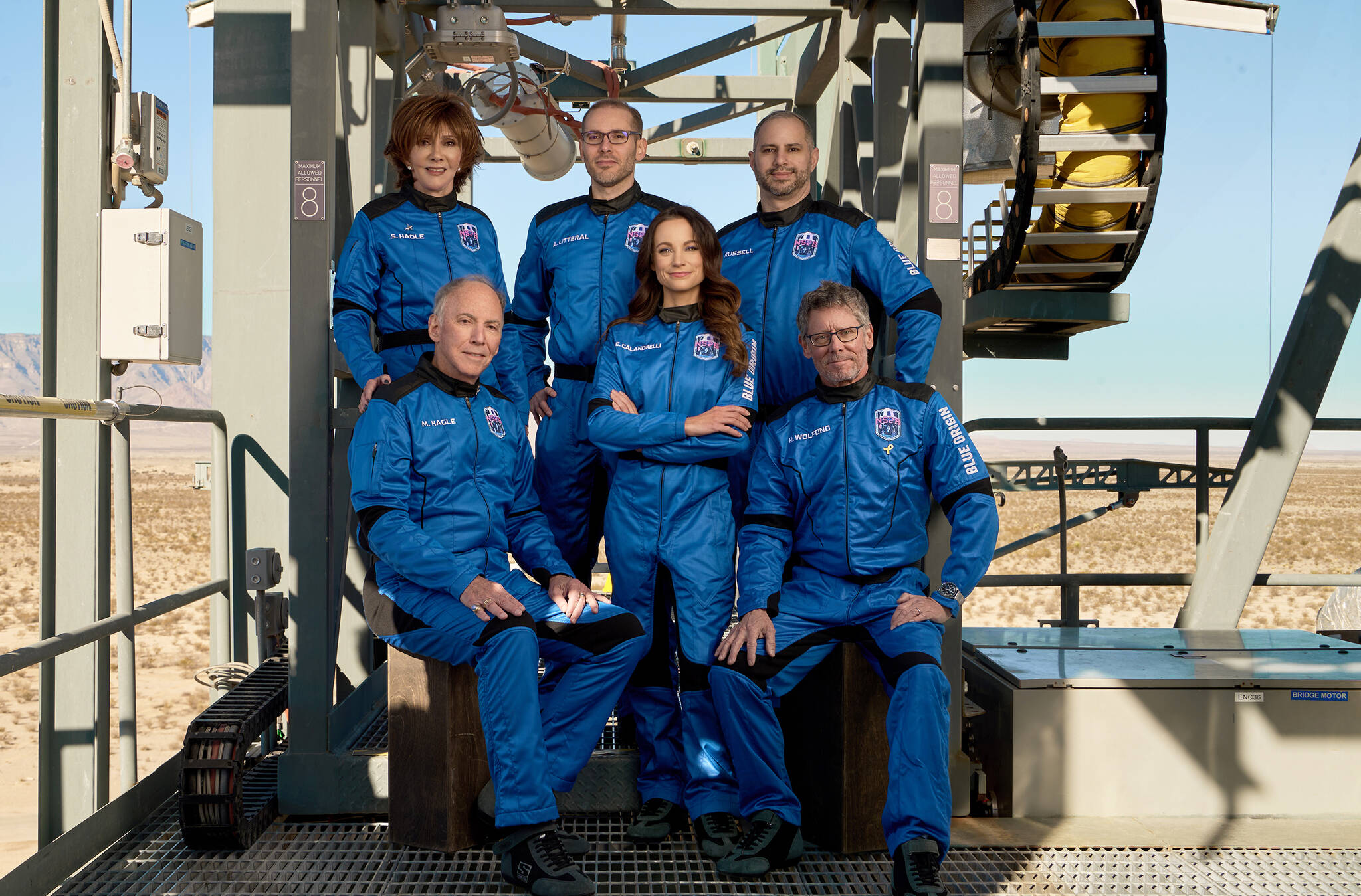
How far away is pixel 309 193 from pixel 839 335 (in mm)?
1765

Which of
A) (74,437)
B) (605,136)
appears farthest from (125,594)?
(605,136)

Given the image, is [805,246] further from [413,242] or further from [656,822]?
[656,822]

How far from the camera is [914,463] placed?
123 inches

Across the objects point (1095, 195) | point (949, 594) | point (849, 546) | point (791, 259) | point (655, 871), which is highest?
point (1095, 195)

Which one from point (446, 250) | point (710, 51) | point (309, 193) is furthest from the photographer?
point (710, 51)

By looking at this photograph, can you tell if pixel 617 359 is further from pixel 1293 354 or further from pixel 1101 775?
pixel 1293 354

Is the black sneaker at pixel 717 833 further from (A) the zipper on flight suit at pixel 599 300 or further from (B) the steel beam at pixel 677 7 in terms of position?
(B) the steel beam at pixel 677 7

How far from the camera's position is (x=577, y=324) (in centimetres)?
349

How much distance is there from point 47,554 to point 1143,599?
1135 inches

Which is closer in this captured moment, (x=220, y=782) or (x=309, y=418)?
(x=220, y=782)

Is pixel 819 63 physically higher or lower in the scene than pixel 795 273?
higher

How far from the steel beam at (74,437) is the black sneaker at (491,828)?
1370 mm

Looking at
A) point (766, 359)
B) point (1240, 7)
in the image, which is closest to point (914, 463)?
point (766, 359)

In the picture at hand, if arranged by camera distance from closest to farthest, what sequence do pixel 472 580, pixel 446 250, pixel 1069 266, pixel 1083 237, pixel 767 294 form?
pixel 472 580 → pixel 446 250 → pixel 767 294 → pixel 1083 237 → pixel 1069 266
